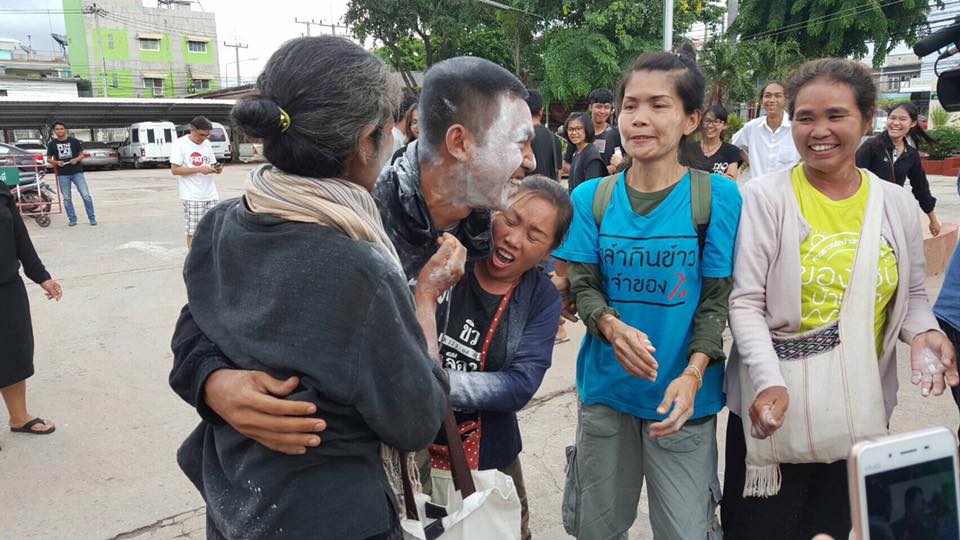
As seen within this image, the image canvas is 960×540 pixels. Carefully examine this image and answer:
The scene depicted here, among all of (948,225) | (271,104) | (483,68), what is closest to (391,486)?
(271,104)

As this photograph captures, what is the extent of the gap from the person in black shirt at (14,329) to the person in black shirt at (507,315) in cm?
277

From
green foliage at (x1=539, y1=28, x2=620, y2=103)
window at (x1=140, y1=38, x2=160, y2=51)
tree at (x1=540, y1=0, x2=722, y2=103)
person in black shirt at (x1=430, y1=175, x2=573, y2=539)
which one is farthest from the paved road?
window at (x1=140, y1=38, x2=160, y2=51)

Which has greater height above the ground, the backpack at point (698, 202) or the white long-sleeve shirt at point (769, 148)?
the white long-sleeve shirt at point (769, 148)

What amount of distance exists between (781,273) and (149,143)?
27953 millimetres

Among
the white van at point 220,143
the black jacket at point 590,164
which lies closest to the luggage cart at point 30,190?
the black jacket at point 590,164

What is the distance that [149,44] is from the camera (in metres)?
44.7

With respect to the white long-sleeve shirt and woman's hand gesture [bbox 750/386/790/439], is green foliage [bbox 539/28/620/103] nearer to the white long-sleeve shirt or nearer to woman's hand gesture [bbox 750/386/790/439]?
the white long-sleeve shirt

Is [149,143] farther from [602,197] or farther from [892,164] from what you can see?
[602,197]

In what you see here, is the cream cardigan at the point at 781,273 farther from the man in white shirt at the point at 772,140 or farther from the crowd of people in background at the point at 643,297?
the man in white shirt at the point at 772,140

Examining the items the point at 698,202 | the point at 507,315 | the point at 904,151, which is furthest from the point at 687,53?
the point at 904,151

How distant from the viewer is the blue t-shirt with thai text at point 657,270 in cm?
184

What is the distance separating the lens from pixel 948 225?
657 centimetres

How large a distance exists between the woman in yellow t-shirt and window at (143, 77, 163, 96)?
165ft

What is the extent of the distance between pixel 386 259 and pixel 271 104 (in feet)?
1.08
